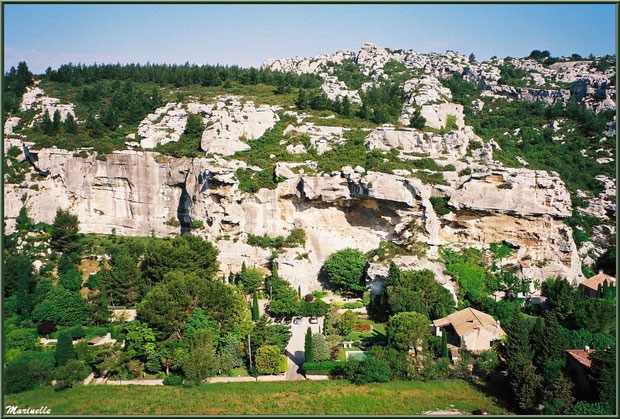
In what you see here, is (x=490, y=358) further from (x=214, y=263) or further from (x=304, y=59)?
(x=304, y=59)

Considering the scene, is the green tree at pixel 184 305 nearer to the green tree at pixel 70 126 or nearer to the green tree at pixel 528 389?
the green tree at pixel 528 389

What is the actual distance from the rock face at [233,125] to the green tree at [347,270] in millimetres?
13939

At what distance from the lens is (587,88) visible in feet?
176

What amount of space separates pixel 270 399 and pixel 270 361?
2566mm

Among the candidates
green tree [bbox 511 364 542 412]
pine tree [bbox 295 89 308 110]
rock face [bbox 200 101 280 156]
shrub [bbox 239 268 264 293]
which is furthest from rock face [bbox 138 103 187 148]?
green tree [bbox 511 364 542 412]

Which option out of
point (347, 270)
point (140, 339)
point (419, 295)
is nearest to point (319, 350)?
point (419, 295)

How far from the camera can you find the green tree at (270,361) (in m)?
23.4

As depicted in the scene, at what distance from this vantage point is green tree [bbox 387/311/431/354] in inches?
939

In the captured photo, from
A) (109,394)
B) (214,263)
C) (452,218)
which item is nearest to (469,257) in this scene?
(452,218)

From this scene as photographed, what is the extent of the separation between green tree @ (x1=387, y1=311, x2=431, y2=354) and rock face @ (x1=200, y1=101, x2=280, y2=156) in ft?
74.0

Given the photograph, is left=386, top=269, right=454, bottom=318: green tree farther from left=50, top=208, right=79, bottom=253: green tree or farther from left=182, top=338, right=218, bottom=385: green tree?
left=50, top=208, right=79, bottom=253: green tree

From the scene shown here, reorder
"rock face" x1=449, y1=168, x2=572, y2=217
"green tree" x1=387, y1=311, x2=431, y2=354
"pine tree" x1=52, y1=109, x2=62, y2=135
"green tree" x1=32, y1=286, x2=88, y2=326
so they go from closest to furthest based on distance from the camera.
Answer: "green tree" x1=387, y1=311, x2=431, y2=354 → "green tree" x1=32, y1=286, x2=88, y2=326 → "rock face" x1=449, y1=168, x2=572, y2=217 → "pine tree" x1=52, y1=109, x2=62, y2=135

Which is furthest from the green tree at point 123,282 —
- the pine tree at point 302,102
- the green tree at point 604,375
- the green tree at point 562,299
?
the green tree at point 562,299

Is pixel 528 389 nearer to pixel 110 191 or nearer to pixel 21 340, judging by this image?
pixel 21 340
